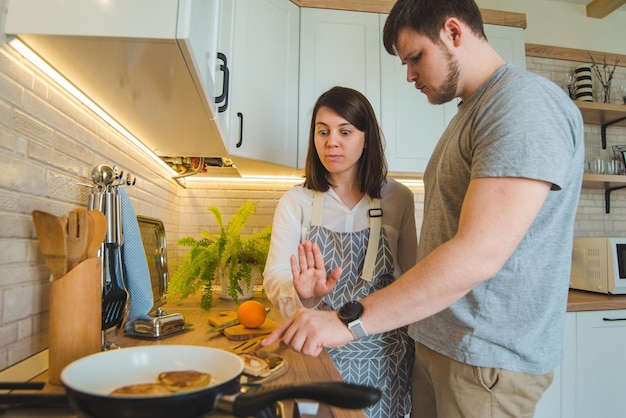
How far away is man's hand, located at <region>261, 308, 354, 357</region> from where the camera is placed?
67 cm

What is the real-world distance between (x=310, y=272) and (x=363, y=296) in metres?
0.24

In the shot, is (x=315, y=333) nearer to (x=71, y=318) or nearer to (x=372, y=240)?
(x=71, y=318)

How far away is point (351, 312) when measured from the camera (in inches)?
26.3

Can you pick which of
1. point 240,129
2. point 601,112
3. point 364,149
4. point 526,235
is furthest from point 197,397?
point 601,112

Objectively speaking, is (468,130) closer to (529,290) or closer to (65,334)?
(529,290)

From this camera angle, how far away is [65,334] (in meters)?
0.62

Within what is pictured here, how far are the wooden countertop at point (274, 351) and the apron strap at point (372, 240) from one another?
306mm

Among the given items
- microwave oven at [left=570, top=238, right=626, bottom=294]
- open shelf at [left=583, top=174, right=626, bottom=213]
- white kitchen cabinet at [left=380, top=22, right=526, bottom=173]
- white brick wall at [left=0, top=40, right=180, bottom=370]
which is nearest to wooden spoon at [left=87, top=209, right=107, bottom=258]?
white brick wall at [left=0, top=40, right=180, bottom=370]

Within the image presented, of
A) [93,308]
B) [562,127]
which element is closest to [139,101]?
[93,308]

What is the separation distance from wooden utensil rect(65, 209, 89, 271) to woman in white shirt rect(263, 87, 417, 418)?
53 cm

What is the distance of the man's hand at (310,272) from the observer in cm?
92

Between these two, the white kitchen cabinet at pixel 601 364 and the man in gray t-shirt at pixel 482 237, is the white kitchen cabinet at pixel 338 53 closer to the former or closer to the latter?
the man in gray t-shirt at pixel 482 237

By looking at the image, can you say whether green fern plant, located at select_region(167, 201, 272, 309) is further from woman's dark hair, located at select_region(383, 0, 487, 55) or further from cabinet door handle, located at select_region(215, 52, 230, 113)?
woman's dark hair, located at select_region(383, 0, 487, 55)

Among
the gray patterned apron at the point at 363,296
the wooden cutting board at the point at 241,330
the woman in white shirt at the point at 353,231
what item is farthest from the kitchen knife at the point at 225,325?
the gray patterned apron at the point at 363,296
